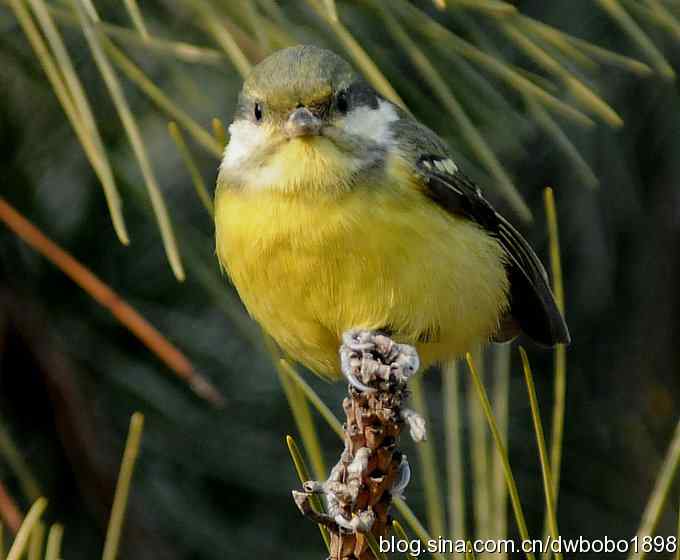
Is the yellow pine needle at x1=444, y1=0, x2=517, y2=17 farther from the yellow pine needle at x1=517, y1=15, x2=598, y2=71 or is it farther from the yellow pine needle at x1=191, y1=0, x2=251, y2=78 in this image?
the yellow pine needle at x1=191, y1=0, x2=251, y2=78

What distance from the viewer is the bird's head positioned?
2.02 metres

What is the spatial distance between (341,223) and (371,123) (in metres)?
0.39

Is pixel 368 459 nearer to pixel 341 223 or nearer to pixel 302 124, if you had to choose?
pixel 341 223

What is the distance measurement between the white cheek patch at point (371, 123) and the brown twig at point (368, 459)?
690 mm

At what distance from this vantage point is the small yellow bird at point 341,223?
6.41ft

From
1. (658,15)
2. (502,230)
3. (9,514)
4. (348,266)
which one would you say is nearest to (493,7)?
(658,15)

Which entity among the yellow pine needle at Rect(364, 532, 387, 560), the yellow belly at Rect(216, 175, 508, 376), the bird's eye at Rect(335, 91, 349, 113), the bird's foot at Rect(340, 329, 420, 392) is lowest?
the yellow pine needle at Rect(364, 532, 387, 560)

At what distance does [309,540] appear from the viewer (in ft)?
8.25

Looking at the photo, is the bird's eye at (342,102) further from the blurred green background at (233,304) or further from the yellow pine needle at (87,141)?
A: the yellow pine needle at (87,141)

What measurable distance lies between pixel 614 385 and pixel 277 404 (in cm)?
73

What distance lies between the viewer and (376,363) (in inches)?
61.9

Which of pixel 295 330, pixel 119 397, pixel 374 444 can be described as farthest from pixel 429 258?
pixel 119 397

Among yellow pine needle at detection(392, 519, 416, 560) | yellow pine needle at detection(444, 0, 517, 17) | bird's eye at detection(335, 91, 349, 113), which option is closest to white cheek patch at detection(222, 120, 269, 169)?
bird's eye at detection(335, 91, 349, 113)

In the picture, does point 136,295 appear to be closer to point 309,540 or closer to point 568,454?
point 309,540
